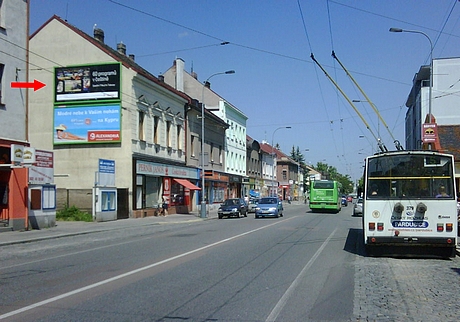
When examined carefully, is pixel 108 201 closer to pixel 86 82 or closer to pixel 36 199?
pixel 36 199

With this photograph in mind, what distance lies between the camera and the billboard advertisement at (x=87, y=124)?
34.1 m

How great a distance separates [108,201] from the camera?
103 feet

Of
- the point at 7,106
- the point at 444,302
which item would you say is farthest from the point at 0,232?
the point at 444,302

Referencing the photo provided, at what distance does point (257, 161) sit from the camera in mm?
78062

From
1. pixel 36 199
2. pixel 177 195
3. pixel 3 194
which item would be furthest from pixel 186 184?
pixel 3 194

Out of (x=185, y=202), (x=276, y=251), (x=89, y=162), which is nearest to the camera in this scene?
(x=276, y=251)

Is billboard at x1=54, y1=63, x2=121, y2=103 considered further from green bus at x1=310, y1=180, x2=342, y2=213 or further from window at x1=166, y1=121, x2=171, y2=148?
green bus at x1=310, y1=180, x2=342, y2=213

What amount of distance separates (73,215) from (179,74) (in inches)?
999

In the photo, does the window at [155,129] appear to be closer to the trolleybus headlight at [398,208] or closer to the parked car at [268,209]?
the parked car at [268,209]

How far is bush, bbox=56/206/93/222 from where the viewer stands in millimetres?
30944

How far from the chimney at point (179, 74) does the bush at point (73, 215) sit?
23.8 m

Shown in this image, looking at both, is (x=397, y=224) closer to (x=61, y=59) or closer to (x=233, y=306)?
(x=233, y=306)

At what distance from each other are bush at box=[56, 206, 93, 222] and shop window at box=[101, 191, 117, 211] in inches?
39.8

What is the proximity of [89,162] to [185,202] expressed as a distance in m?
11.8
